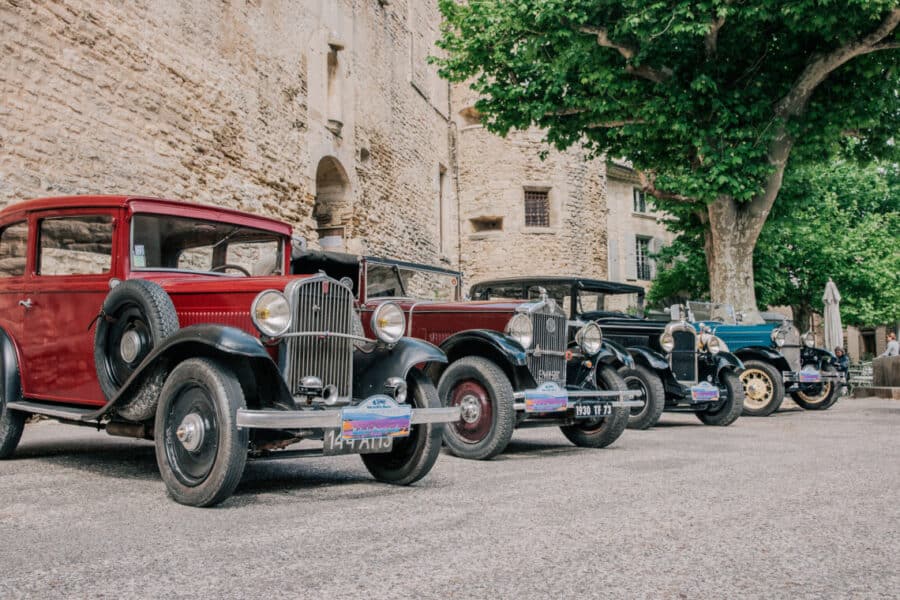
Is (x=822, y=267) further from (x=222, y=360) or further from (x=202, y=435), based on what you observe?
(x=202, y=435)

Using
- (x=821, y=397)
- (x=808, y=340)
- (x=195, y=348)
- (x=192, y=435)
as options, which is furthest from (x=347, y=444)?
(x=821, y=397)

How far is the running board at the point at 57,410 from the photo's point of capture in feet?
15.9

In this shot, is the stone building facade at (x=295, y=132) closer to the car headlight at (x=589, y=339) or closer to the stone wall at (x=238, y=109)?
the stone wall at (x=238, y=109)

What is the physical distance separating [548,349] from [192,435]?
3.55 meters

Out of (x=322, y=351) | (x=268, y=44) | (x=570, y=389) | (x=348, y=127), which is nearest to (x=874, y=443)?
(x=570, y=389)

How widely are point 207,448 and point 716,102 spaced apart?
37.1 feet

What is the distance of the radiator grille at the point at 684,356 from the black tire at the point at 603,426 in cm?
266

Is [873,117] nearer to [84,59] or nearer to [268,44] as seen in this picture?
[268,44]

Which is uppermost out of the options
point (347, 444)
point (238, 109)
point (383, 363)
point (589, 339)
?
point (238, 109)

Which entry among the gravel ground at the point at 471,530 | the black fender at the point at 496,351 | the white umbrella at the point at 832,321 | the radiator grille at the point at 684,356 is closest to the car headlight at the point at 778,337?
the radiator grille at the point at 684,356

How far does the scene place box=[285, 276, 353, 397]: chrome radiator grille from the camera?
4406 mm

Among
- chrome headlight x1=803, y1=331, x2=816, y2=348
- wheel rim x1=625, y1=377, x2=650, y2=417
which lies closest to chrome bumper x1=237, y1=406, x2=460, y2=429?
wheel rim x1=625, y1=377, x2=650, y2=417

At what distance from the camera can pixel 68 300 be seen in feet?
17.6

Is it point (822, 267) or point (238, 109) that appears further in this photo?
point (822, 267)
